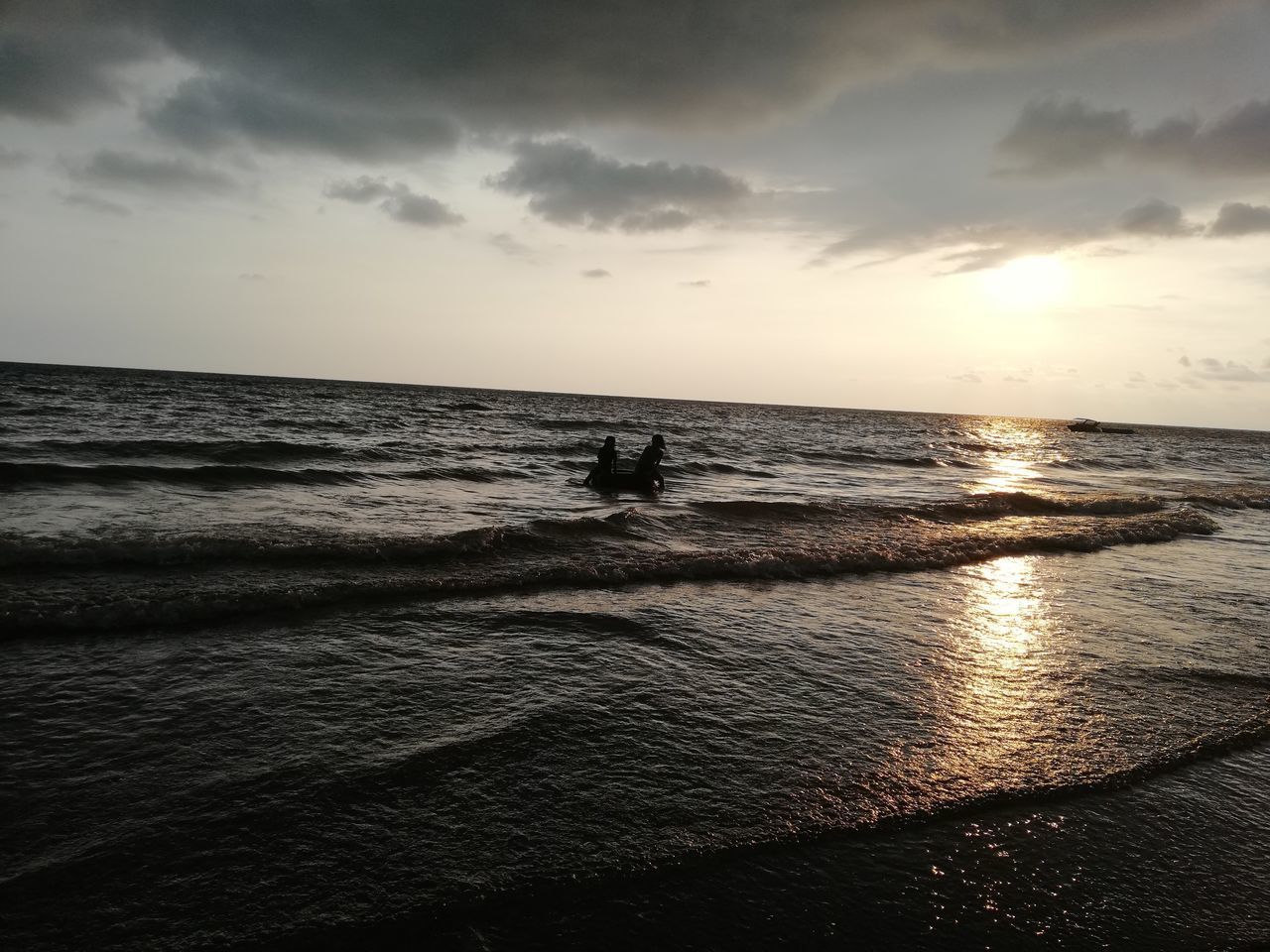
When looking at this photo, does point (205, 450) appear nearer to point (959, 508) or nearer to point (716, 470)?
point (716, 470)

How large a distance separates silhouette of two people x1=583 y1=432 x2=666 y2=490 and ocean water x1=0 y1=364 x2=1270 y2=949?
7277 mm

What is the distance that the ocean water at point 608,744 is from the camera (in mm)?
3111

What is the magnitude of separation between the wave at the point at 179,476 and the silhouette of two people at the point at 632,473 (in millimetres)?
4356

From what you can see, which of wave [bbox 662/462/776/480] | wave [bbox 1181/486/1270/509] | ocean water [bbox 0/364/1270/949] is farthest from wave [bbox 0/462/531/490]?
wave [bbox 1181/486/1270/509]

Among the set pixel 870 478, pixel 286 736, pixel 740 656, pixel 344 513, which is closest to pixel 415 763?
pixel 286 736

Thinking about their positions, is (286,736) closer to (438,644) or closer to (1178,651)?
(438,644)

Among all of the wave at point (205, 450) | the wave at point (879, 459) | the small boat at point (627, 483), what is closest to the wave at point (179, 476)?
the wave at point (205, 450)

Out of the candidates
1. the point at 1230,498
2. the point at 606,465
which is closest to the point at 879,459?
the point at 1230,498

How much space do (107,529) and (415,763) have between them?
31.0ft

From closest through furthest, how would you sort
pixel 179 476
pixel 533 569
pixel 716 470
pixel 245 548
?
pixel 245 548, pixel 533 569, pixel 179 476, pixel 716 470

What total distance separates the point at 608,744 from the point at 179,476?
56.0 ft

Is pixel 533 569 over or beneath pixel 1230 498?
beneath

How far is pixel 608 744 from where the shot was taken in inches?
182

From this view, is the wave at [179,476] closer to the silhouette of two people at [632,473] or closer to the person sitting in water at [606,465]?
the person sitting in water at [606,465]
